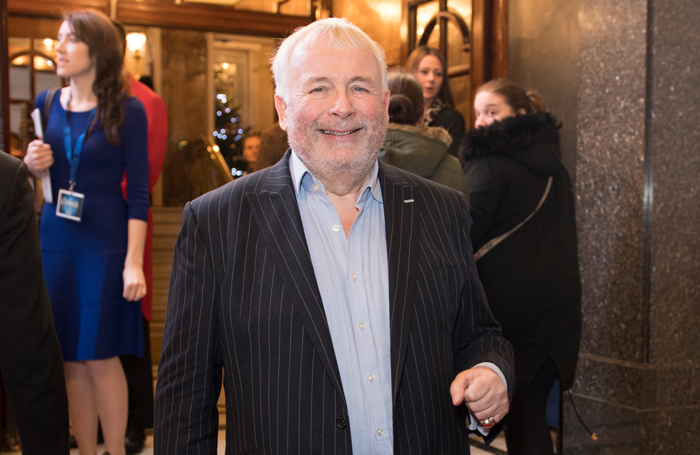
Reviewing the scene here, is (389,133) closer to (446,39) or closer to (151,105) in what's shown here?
(151,105)

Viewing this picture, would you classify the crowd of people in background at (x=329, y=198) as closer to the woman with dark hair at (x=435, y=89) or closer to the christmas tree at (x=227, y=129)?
the woman with dark hair at (x=435, y=89)

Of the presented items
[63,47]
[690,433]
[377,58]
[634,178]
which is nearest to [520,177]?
[634,178]

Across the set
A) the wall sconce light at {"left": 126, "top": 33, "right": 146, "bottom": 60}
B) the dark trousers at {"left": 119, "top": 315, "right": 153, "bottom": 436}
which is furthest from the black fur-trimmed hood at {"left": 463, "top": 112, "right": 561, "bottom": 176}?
the wall sconce light at {"left": 126, "top": 33, "right": 146, "bottom": 60}

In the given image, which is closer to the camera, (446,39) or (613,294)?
(613,294)

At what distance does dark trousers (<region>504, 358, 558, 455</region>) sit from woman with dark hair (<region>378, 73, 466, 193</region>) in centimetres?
82

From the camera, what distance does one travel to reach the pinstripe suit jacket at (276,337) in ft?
4.65

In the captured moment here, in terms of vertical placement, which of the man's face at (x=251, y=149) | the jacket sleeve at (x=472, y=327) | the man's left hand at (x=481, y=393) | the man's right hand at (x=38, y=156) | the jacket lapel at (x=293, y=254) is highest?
the man's face at (x=251, y=149)

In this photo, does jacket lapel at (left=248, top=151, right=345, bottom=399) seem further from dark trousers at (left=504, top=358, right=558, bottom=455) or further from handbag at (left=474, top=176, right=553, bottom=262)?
dark trousers at (left=504, top=358, right=558, bottom=455)

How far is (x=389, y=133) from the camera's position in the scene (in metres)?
2.59

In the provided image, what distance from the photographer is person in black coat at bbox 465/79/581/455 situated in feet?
9.12

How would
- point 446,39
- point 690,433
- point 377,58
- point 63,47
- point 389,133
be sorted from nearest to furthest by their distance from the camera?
point 377,58, point 389,133, point 63,47, point 690,433, point 446,39

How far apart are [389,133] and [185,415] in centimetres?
144

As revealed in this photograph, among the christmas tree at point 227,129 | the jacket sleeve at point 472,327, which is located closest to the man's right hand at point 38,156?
the jacket sleeve at point 472,327

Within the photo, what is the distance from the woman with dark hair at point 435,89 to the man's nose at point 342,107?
224 centimetres
